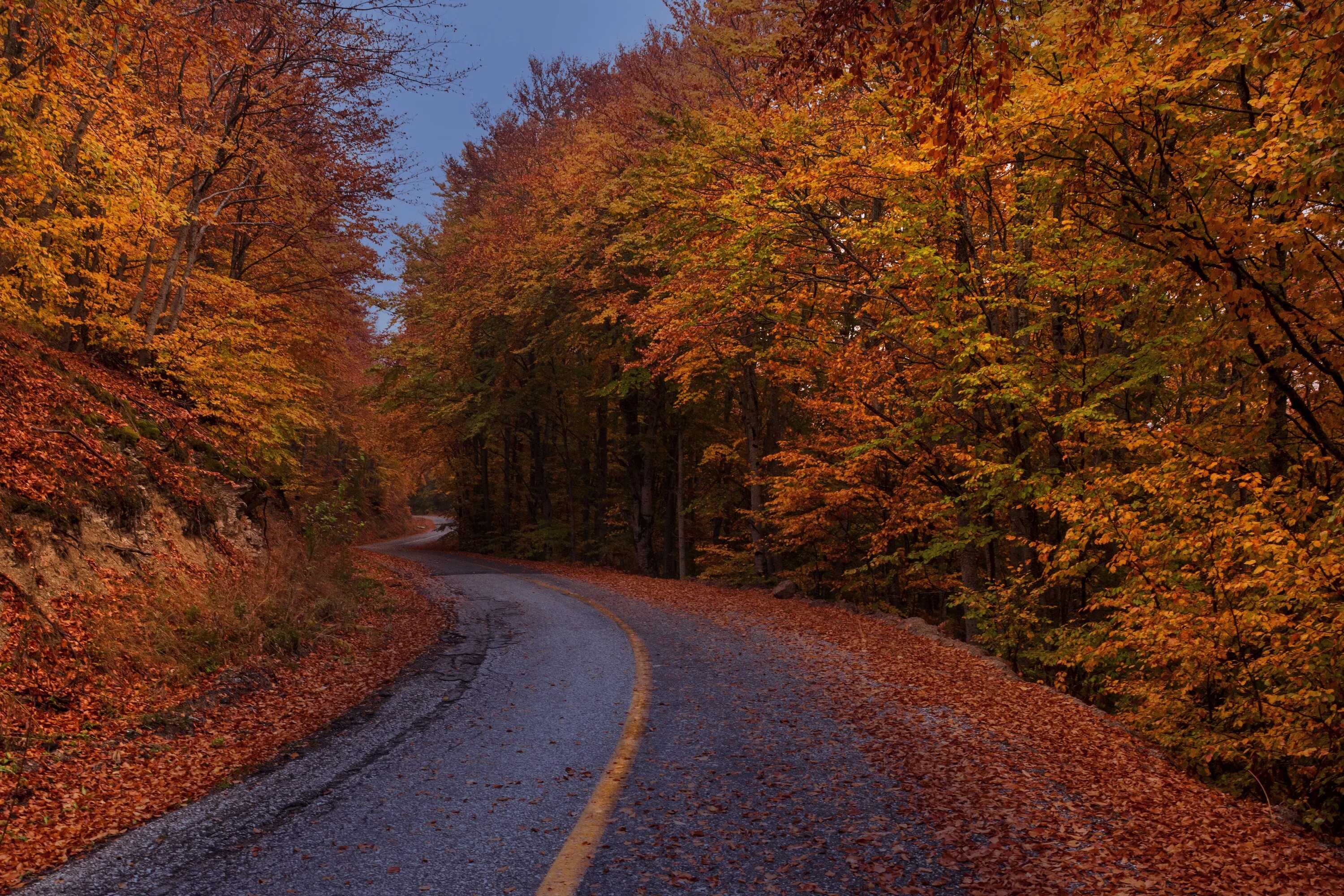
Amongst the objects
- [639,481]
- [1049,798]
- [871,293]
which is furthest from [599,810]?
[639,481]

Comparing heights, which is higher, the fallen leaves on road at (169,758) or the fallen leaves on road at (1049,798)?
the fallen leaves on road at (169,758)

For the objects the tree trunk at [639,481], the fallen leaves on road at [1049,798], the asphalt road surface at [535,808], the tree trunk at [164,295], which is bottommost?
the fallen leaves on road at [1049,798]

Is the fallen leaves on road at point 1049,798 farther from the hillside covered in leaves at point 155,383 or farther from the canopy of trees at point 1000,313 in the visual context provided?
the hillside covered in leaves at point 155,383

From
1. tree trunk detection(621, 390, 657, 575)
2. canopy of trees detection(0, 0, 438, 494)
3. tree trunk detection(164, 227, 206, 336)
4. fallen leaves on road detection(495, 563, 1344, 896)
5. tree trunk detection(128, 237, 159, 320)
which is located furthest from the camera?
tree trunk detection(621, 390, 657, 575)

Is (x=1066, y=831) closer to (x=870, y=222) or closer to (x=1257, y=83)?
(x=1257, y=83)

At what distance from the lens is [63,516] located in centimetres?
793

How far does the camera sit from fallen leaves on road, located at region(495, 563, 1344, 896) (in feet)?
13.5

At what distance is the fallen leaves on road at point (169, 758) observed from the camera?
4.41m

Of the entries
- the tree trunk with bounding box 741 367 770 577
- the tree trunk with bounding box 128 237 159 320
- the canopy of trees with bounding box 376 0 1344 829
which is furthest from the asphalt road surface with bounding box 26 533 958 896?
the tree trunk with bounding box 741 367 770 577

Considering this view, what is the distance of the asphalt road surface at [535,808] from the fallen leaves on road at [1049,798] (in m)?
0.34

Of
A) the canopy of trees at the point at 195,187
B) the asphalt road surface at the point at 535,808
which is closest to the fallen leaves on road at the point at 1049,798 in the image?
the asphalt road surface at the point at 535,808

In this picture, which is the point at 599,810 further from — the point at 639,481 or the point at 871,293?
the point at 639,481

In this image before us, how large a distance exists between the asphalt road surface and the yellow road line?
0.06 metres

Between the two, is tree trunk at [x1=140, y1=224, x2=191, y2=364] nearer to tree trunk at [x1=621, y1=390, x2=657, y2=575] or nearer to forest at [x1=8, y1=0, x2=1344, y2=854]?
forest at [x1=8, y1=0, x2=1344, y2=854]
